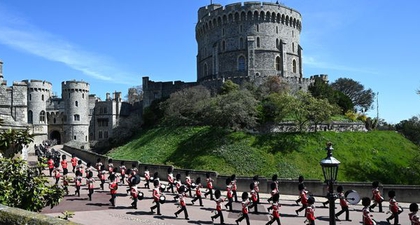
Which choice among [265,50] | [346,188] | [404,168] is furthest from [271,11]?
[346,188]

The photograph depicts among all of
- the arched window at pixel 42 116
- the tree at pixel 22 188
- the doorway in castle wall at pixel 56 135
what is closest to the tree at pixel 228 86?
the tree at pixel 22 188

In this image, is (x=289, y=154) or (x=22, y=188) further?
(x=289, y=154)

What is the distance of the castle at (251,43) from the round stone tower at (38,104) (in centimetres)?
2104

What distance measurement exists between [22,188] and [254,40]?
169 feet

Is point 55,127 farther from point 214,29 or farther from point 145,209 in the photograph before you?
point 145,209

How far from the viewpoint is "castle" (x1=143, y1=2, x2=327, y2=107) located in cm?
5731

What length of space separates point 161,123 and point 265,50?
842 inches

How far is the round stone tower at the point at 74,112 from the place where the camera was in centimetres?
6869

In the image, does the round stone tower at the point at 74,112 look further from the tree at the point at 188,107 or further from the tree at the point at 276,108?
the tree at the point at 276,108

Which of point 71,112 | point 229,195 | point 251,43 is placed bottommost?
point 229,195

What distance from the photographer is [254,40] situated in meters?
57.3

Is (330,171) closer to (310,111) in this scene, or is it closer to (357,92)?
(310,111)

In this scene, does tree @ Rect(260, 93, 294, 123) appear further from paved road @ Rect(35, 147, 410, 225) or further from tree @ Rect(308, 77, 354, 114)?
paved road @ Rect(35, 147, 410, 225)

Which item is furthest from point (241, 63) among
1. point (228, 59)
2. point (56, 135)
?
point (56, 135)
